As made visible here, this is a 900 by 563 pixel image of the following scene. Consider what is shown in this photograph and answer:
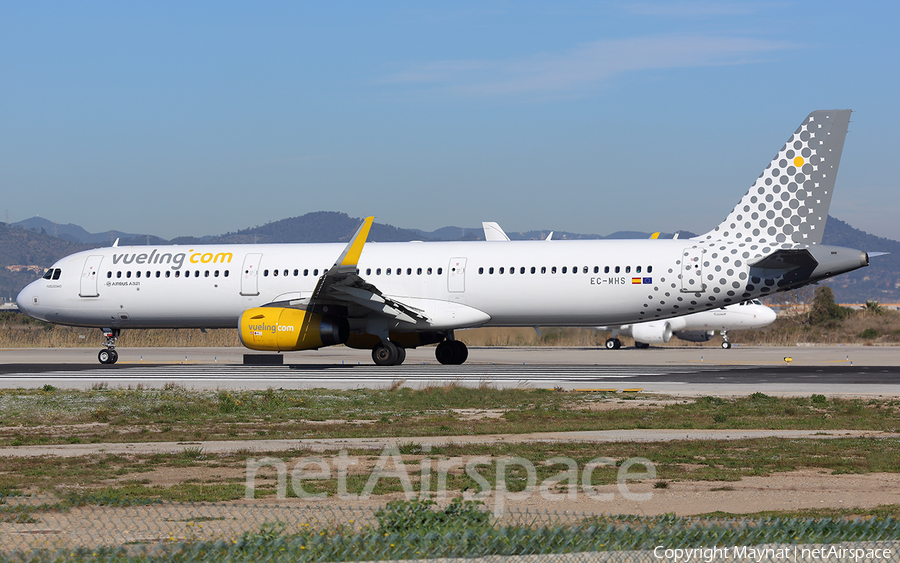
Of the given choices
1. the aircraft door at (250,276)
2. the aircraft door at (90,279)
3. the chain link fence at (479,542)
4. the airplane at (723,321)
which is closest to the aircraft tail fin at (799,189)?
the aircraft door at (250,276)

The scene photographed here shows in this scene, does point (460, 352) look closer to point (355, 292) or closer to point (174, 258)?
point (355, 292)

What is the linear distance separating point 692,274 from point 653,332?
60.6 ft

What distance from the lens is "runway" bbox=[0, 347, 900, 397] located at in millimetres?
22953

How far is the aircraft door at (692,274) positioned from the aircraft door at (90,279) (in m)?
21.0

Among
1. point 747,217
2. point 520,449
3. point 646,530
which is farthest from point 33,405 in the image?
point 747,217

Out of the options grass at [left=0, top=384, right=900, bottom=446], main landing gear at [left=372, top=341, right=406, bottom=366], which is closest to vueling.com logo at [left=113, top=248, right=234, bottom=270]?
main landing gear at [left=372, top=341, right=406, bottom=366]

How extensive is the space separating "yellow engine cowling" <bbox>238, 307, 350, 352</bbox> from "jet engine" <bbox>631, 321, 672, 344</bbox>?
22356mm

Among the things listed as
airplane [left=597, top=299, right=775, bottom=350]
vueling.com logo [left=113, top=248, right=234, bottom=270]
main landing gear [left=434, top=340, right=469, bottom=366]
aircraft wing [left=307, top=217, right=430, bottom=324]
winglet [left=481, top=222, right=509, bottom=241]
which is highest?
winglet [left=481, top=222, right=509, bottom=241]

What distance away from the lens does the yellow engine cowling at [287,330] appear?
29.4 m

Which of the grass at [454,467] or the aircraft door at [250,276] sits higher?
the aircraft door at [250,276]

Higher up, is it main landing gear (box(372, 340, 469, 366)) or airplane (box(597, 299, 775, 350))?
airplane (box(597, 299, 775, 350))

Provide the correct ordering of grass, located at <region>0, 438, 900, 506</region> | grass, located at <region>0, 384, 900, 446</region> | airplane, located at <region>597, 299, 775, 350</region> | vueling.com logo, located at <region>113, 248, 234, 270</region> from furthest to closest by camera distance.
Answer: airplane, located at <region>597, 299, 775, 350</region>, vueling.com logo, located at <region>113, 248, 234, 270</region>, grass, located at <region>0, 384, 900, 446</region>, grass, located at <region>0, 438, 900, 506</region>

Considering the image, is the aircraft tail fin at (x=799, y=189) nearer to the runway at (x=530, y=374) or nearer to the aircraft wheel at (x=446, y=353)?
the runway at (x=530, y=374)

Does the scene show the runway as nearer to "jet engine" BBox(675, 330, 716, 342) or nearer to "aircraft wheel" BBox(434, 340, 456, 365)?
"aircraft wheel" BBox(434, 340, 456, 365)
